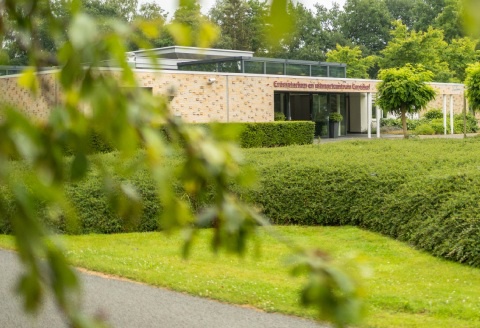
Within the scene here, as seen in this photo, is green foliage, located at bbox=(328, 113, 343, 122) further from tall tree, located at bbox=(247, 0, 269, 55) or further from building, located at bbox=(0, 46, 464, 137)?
tall tree, located at bbox=(247, 0, 269, 55)

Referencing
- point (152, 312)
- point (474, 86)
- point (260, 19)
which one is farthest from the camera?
point (474, 86)

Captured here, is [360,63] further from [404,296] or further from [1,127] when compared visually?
[1,127]

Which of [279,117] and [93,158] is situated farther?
[279,117]

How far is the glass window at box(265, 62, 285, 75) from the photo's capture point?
34062 millimetres

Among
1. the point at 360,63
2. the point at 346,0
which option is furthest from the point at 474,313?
the point at 360,63

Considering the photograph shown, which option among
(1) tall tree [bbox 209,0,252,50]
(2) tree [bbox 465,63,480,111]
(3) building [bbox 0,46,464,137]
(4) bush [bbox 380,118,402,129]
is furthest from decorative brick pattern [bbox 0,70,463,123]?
(1) tall tree [bbox 209,0,252,50]

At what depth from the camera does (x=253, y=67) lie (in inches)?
1300

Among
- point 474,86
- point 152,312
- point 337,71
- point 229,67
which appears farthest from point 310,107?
point 152,312

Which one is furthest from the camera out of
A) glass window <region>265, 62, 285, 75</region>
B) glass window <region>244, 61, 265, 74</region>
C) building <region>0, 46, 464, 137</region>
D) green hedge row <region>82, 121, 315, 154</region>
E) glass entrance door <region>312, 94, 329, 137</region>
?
glass entrance door <region>312, 94, 329, 137</region>

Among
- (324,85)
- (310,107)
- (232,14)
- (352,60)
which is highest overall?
(352,60)

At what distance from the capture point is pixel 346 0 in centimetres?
133

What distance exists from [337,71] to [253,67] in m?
5.92

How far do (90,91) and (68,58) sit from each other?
0.15ft

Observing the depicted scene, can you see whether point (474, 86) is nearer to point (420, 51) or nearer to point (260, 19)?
point (420, 51)
